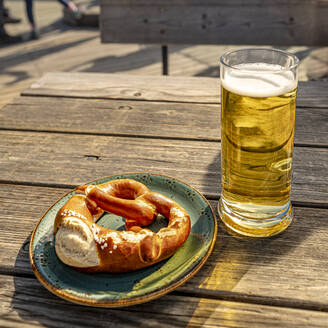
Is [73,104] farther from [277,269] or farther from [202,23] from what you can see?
[202,23]

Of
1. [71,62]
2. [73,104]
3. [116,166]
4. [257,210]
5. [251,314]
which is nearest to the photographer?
[251,314]

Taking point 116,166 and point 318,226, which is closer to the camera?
point 318,226

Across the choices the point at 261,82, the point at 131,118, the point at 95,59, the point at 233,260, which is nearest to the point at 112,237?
the point at 233,260

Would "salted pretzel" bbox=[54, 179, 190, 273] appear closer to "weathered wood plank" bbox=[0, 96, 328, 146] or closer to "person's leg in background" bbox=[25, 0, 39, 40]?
"weathered wood plank" bbox=[0, 96, 328, 146]

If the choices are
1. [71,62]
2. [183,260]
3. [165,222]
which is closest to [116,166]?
[165,222]

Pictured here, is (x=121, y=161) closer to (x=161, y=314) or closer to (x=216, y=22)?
(x=161, y=314)

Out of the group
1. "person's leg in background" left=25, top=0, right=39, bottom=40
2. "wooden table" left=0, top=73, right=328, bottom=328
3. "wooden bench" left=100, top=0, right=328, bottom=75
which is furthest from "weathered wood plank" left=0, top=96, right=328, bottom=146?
"person's leg in background" left=25, top=0, right=39, bottom=40

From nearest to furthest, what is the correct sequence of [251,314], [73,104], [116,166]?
[251,314] < [116,166] < [73,104]
